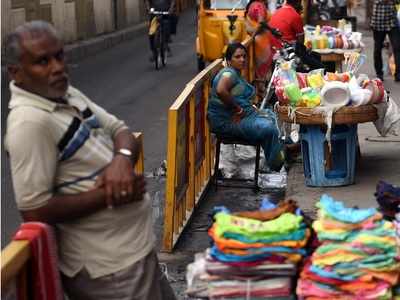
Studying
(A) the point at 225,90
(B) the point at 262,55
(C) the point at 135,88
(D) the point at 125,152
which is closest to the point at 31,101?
(D) the point at 125,152

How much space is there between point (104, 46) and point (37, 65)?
21312 mm

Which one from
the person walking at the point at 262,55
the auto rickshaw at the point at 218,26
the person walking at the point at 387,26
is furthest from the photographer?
the auto rickshaw at the point at 218,26

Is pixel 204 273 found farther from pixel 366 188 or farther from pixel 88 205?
pixel 366 188

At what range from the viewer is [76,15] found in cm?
2425

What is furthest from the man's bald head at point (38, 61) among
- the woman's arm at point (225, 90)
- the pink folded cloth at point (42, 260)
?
the woman's arm at point (225, 90)

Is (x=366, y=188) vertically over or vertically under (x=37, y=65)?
under

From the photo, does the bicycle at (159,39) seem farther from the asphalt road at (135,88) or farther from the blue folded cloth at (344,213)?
the blue folded cloth at (344,213)

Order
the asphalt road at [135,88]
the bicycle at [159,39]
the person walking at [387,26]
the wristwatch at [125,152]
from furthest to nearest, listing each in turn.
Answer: the bicycle at [159,39]
the person walking at [387,26]
the asphalt road at [135,88]
the wristwatch at [125,152]

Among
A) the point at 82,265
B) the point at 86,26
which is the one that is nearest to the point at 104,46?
the point at 86,26

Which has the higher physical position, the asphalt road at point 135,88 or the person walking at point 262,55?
the person walking at point 262,55

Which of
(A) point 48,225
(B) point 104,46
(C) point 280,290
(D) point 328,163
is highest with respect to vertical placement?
(A) point 48,225

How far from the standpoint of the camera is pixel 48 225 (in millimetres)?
3457

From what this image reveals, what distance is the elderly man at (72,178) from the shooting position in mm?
3359

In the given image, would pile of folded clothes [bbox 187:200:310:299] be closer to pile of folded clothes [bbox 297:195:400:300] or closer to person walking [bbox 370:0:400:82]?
pile of folded clothes [bbox 297:195:400:300]
